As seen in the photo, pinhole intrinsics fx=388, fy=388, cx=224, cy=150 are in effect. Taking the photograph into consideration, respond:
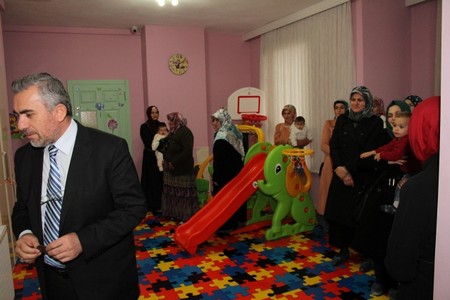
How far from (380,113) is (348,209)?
56.9 inches

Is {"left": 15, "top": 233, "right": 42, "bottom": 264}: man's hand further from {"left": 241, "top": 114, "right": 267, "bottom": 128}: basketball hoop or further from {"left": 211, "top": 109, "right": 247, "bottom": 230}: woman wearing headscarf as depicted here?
{"left": 241, "top": 114, "right": 267, "bottom": 128}: basketball hoop

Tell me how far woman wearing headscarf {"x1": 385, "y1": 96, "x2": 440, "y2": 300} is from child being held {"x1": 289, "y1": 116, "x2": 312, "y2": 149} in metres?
3.50

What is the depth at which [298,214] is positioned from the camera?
14.4 feet

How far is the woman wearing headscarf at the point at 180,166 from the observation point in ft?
15.4

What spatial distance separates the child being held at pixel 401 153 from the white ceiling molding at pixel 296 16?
2.44 metres

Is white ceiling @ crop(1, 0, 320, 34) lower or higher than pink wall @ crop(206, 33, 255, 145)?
higher

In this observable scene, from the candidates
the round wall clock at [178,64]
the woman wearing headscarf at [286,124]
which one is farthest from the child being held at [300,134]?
the round wall clock at [178,64]

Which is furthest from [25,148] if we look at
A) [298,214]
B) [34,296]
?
[298,214]

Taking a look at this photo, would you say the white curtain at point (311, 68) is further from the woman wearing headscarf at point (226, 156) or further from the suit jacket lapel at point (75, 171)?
the suit jacket lapel at point (75, 171)

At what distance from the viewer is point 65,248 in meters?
1.35

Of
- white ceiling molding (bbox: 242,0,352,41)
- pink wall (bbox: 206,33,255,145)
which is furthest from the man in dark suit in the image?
pink wall (bbox: 206,33,255,145)

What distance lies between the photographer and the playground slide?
12.6 ft

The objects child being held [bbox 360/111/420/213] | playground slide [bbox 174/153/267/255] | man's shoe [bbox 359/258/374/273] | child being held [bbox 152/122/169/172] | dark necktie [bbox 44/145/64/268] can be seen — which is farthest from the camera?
child being held [bbox 152/122/169/172]

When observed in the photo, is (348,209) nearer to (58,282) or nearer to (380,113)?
(380,113)
